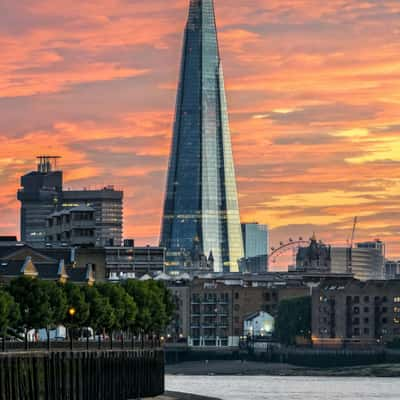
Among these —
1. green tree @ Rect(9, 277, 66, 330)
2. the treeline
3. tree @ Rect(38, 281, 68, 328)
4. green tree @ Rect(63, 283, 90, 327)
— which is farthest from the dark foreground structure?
green tree @ Rect(9, 277, 66, 330)

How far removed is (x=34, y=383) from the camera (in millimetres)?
119312

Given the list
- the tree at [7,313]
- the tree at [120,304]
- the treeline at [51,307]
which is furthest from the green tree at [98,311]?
the tree at [7,313]

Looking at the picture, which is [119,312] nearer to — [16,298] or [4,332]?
[16,298]

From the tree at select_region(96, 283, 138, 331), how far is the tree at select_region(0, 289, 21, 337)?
1299 inches

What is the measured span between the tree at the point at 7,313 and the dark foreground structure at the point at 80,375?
21.9 ft

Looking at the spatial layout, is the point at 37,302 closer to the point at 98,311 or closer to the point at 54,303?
the point at 54,303

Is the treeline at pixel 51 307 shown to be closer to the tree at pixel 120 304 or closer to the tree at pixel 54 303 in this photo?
the tree at pixel 54 303

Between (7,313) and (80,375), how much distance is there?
1007 cm

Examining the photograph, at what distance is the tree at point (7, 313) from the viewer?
140750mm

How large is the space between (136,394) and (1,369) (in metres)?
56.2

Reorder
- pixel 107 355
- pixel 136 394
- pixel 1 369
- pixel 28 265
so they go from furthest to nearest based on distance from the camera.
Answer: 1. pixel 28 265
2. pixel 136 394
3. pixel 107 355
4. pixel 1 369

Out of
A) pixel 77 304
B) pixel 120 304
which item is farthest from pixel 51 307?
pixel 120 304

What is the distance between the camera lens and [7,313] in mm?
142000

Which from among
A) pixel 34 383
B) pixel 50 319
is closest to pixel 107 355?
pixel 50 319
